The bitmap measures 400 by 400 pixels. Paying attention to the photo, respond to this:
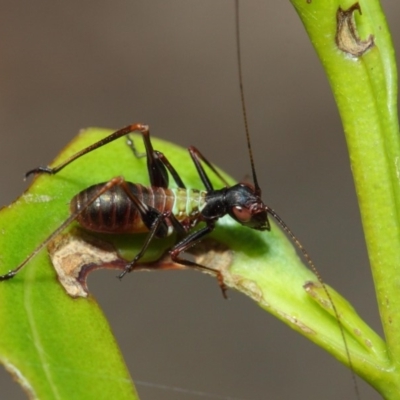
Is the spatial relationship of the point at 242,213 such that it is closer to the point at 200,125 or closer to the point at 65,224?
the point at 65,224

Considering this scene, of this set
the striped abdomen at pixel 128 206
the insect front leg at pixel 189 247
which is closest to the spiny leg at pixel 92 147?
the striped abdomen at pixel 128 206

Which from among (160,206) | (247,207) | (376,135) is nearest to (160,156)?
(160,206)

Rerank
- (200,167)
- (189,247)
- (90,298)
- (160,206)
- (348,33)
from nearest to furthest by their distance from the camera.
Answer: (348,33) < (90,298) < (189,247) < (200,167) < (160,206)

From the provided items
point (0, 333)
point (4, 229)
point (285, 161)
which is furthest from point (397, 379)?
point (285, 161)

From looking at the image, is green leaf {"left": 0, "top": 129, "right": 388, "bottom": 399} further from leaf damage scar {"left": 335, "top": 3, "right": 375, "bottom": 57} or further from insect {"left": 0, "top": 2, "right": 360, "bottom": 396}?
leaf damage scar {"left": 335, "top": 3, "right": 375, "bottom": 57}

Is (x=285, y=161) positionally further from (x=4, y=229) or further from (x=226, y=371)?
(x=4, y=229)

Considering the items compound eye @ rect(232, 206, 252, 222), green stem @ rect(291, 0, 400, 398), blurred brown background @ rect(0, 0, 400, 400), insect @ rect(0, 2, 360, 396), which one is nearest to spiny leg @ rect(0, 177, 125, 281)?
insect @ rect(0, 2, 360, 396)
